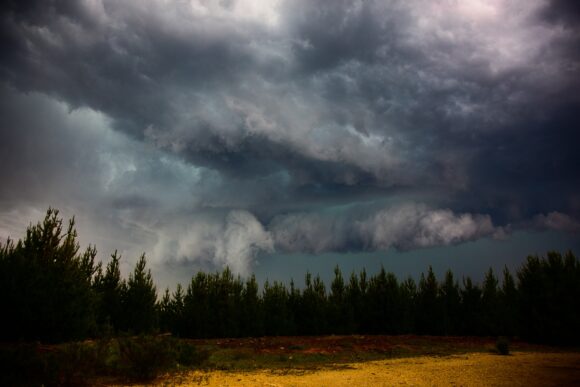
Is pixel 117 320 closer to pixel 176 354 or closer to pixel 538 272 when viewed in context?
pixel 176 354

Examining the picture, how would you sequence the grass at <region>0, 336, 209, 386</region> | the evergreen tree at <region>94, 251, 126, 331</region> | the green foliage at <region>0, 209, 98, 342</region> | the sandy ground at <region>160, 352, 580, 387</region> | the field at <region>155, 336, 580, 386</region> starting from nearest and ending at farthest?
1. the grass at <region>0, 336, 209, 386</region>
2. the sandy ground at <region>160, 352, 580, 387</region>
3. the field at <region>155, 336, 580, 386</region>
4. the green foliage at <region>0, 209, 98, 342</region>
5. the evergreen tree at <region>94, 251, 126, 331</region>

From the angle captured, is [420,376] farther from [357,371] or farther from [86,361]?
[86,361]

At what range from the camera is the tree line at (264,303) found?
59.4 feet

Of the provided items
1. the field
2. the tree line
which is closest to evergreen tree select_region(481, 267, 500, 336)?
the tree line

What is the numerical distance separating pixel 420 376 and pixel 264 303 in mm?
30381

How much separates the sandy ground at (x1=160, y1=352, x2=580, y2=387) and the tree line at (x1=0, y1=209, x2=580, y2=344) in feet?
30.3

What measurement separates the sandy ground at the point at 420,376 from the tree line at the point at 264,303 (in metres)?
9.23

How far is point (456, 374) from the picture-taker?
13133 mm

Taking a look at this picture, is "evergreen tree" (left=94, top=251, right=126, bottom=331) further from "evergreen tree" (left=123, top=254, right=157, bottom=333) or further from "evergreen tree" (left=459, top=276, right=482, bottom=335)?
"evergreen tree" (left=459, top=276, right=482, bottom=335)

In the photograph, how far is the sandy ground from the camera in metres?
11.6

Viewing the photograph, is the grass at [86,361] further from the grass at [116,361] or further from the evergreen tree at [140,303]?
the evergreen tree at [140,303]

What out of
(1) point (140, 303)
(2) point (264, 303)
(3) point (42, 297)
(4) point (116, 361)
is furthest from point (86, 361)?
(2) point (264, 303)

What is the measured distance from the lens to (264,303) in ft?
137

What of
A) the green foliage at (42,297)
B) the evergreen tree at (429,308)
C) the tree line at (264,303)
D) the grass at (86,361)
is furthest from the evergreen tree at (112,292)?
the evergreen tree at (429,308)
